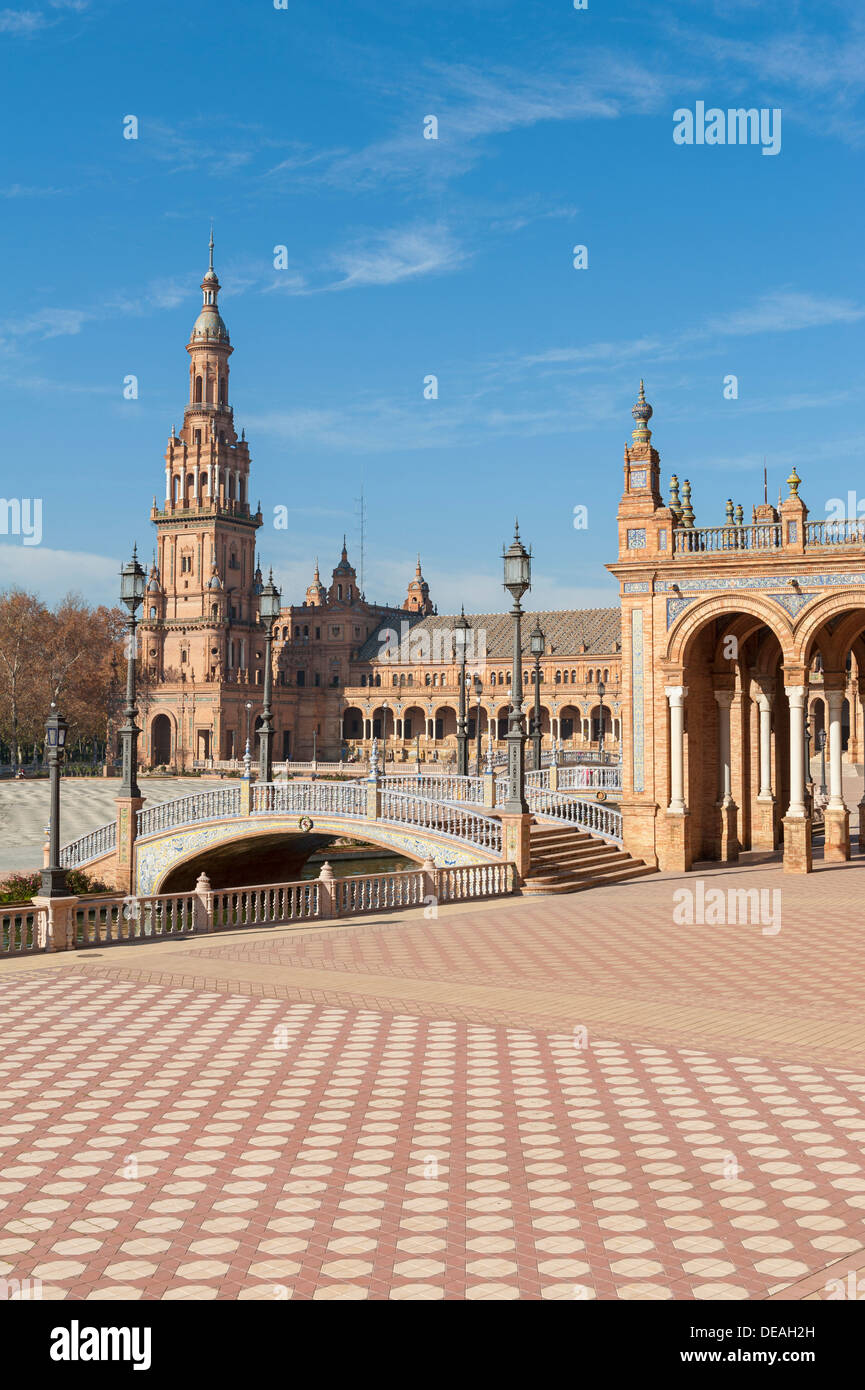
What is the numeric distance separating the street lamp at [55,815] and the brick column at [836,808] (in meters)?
18.7

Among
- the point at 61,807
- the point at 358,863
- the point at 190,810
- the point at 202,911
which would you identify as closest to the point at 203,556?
the point at 61,807

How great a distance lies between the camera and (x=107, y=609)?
338ft

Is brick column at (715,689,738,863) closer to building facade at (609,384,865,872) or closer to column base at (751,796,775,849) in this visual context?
building facade at (609,384,865,872)

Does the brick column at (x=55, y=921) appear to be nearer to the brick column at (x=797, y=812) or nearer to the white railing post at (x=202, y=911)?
the white railing post at (x=202, y=911)

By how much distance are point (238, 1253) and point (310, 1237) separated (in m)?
0.44

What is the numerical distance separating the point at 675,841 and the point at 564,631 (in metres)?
85.6

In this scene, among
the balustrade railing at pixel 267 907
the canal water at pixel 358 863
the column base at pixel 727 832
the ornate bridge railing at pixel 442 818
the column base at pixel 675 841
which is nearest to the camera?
the balustrade railing at pixel 267 907

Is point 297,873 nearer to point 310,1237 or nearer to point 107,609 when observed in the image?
point 310,1237

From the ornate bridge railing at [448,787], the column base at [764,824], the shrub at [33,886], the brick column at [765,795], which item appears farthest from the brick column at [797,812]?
the shrub at [33,886]

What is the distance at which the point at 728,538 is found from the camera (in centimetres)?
2902

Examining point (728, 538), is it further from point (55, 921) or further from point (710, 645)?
point (55, 921)

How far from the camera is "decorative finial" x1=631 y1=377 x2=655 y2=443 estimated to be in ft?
98.6

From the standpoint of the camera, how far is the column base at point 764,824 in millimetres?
32938

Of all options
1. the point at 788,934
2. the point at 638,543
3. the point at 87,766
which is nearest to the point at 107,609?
the point at 87,766
